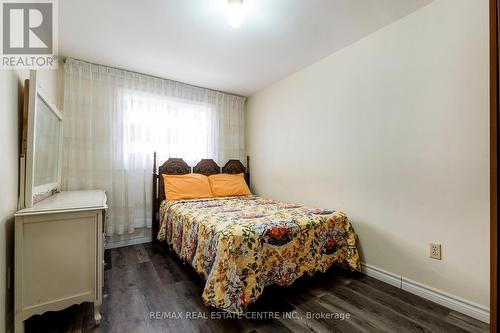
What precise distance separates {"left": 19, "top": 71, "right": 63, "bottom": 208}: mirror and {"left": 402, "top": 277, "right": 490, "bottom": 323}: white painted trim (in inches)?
112

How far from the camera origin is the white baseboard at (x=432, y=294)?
1.53 m

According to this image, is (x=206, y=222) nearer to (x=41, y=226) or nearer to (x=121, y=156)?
(x=41, y=226)

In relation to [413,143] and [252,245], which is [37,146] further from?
[413,143]

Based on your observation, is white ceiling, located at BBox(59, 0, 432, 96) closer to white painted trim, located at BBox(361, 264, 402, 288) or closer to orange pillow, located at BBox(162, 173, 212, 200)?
orange pillow, located at BBox(162, 173, 212, 200)

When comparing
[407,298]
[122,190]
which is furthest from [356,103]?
[122,190]

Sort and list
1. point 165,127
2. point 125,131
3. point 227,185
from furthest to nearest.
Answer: point 227,185 → point 165,127 → point 125,131

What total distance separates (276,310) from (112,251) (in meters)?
2.16

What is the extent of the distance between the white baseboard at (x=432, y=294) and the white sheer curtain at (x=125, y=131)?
8.63 ft

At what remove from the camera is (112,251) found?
2727 mm

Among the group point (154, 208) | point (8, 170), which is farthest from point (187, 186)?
point (8, 170)

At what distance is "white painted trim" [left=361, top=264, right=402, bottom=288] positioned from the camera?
1.96 m

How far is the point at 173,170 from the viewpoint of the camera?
319 cm

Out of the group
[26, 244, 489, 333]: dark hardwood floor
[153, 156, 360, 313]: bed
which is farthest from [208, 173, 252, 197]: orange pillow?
[26, 244, 489, 333]: dark hardwood floor

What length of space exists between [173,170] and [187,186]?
1.07 feet
